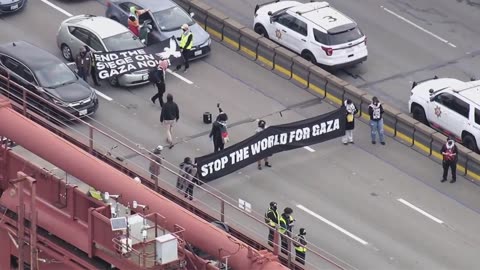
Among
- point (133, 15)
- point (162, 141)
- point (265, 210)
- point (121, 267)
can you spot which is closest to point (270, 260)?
point (121, 267)

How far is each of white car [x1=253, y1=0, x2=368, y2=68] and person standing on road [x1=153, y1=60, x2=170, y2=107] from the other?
5.52m

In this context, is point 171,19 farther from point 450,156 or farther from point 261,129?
point 450,156

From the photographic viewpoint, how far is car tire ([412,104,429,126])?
47.4 metres

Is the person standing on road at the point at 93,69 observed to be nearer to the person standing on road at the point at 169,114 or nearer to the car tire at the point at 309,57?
the person standing on road at the point at 169,114

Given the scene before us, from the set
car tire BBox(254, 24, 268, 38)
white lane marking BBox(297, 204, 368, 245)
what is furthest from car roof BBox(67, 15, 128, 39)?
white lane marking BBox(297, 204, 368, 245)

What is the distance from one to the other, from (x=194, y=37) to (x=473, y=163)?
10.8 m

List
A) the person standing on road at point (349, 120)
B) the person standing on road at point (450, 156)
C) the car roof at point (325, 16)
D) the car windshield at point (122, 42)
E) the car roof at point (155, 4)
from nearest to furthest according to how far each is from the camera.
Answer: the person standing on road at point (450, 156)
the person standing on road at point (349, 120)
the car windshield at point (122, 42)
the car roof at point (325, 16)
the car roof at point (155, 4)

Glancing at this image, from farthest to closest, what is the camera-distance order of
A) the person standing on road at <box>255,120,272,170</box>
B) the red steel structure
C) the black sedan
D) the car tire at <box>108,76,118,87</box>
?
the car tire at <box>108,76,118,87</box>
the black sedan
the person standing on road at <box>255,120,272,170</box>
the red steel structure

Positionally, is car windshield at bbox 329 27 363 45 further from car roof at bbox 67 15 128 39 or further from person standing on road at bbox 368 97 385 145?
A: car roof at bbox 67 15 128 39

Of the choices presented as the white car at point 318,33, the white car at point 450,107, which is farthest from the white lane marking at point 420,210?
the white car at point 318,33

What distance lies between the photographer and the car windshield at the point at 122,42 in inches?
1876

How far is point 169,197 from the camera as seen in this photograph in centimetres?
3262

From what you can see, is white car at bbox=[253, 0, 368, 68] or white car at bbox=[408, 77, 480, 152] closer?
white car at bbox=[408, 77, 480, 152]

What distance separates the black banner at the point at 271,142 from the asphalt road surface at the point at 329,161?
1.99 ft
